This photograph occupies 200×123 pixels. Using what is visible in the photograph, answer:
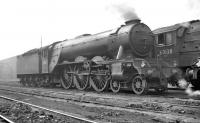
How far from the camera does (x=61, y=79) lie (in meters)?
18.3

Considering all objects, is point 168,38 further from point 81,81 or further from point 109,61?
point 81,81

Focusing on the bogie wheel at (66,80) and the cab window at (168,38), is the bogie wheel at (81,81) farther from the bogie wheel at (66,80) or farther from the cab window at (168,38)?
the cab window at (168,38)

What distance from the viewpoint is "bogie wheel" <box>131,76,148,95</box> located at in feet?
36.6

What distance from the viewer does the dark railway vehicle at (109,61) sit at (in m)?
11.5

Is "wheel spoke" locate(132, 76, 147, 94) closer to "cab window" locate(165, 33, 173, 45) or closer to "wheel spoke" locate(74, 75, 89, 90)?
"cab window" locate(165, 33, 173, 45)

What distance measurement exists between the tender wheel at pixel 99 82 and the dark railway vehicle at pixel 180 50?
306 centimetres

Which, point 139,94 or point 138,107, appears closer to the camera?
point 138,107

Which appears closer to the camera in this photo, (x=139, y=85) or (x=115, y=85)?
(x=139, y=85)

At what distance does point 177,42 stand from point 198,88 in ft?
7.86

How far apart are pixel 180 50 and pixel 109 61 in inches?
139

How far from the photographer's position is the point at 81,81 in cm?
1598

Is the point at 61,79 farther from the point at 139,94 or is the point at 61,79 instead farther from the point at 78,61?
the point at 139,94

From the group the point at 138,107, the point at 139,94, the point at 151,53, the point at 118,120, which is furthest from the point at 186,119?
the point at 151,53

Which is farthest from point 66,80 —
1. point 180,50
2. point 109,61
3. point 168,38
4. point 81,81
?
point 180,50
